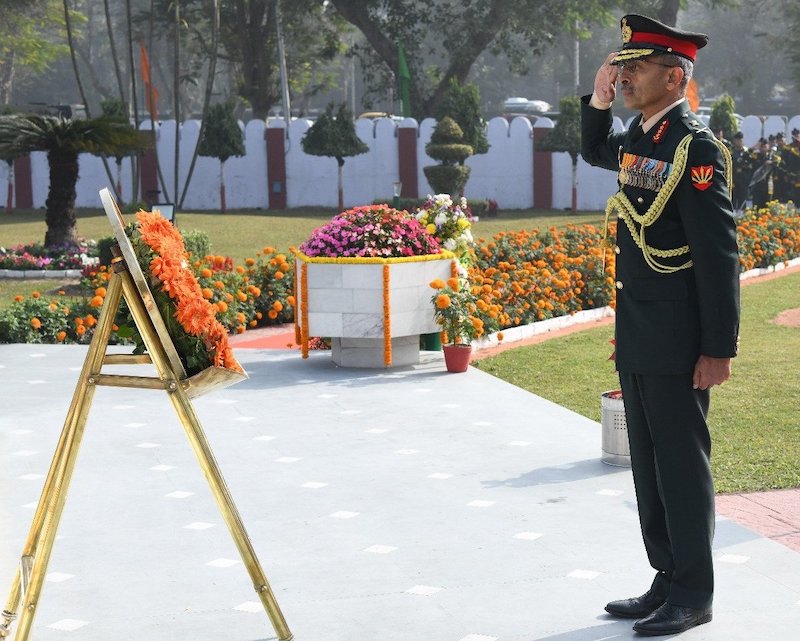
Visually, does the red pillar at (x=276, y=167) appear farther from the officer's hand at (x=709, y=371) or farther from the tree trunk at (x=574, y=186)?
the officer's hand at (x=709, y=371)

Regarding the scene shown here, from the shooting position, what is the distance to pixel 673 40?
4258 millimetres

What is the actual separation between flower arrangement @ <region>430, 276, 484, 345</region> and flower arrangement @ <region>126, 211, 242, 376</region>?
5.61 m

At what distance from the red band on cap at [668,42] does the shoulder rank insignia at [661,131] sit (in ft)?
0.73

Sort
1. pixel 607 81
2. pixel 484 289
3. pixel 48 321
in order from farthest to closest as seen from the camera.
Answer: pixel 48 321 < pixel 484 289 < pixel 607 81

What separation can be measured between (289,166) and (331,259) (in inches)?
954

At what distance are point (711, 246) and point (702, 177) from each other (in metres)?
0.23

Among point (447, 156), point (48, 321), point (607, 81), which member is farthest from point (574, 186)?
point (607, 81)

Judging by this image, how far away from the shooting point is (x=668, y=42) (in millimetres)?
4258

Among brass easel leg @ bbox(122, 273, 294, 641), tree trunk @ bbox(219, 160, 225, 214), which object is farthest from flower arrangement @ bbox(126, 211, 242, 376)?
tree trunk @ bbox(219, 160, 225, 214)

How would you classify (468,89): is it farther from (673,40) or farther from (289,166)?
(673,40)

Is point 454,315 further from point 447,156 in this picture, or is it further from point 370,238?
point 447,156

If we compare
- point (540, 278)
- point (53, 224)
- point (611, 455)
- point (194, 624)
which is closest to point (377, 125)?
point (53, 224)

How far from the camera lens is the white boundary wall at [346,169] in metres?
32.7

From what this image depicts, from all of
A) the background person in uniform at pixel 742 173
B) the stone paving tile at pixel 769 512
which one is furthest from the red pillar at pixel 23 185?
the stone paving tile at pixel 769 512
